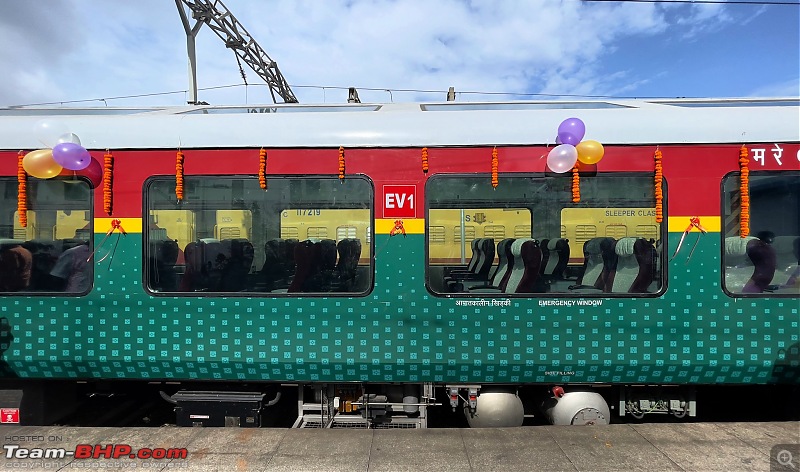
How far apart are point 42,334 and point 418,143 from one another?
12.0 ft

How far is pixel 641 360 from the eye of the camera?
3832mm

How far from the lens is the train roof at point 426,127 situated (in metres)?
3.84

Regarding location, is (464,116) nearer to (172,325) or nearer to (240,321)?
(240,321)

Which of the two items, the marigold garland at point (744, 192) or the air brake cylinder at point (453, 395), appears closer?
the marigold garland at point (744, 192)

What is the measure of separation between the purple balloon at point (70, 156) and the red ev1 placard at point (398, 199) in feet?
8.30

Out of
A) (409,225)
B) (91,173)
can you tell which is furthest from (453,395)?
(91,173)

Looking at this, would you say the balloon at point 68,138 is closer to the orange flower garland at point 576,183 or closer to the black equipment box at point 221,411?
the black equipment box at point 221,411

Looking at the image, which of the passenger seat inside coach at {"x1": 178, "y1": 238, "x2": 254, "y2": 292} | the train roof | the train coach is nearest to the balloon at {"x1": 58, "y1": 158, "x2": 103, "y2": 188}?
the train coach

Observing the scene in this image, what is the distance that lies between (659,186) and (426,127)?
199 cm

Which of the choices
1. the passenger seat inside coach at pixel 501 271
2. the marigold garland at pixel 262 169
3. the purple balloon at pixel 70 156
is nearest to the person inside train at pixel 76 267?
the purple balloon at pixel 70 156

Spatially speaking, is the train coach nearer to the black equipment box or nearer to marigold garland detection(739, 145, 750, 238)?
marigold garland detection(739, 145, 750, 238)

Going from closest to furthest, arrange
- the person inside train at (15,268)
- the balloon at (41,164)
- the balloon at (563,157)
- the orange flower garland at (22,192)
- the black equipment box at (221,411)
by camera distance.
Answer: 1. the balloon at (563,157)
2. the balloon at (41,164)
3. the orange flower garland at (22,192)
4. the person inside train at (15,268)
5. the black equipment box at (221,411)

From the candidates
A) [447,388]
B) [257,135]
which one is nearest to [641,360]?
[447,388]

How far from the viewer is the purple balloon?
148 inches
